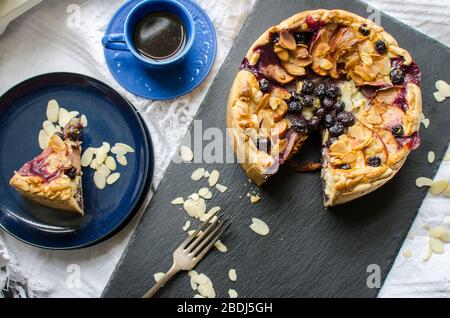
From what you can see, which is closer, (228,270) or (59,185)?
(59,185)

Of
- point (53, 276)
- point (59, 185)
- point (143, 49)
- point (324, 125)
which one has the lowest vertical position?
point (53, 276)

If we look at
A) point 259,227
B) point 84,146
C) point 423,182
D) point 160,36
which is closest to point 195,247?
point 259,227

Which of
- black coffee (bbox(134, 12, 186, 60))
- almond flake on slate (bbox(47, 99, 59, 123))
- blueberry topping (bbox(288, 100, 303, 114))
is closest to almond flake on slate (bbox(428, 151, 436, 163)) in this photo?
blueberry topping (bbox(288, 100, 303, 114))

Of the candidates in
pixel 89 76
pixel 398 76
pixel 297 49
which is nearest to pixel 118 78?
pixel 89 76

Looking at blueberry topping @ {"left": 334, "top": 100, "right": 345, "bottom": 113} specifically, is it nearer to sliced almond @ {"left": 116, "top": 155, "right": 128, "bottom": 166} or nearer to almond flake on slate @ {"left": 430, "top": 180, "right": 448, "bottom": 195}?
almond flake on slate @ {"left": 430, "top": 180, "right": 448, "bottom": 195}

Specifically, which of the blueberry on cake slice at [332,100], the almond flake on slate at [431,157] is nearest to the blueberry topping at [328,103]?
the blueberry on cake slice at [332,100]

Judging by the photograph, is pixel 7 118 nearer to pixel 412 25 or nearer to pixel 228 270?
pixel 228 270
